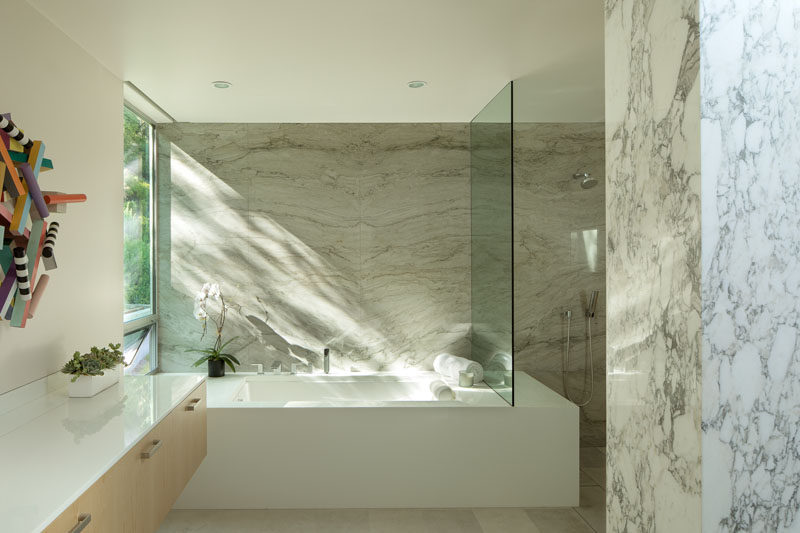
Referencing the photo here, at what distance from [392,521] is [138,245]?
247 centimetres

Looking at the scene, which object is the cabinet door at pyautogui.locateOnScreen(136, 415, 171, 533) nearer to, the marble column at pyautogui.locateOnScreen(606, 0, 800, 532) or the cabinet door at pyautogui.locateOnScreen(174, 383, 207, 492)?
the cabinet door at pyautogui.locateOnScreen(174, 383, 207, 492)

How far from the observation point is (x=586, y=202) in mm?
→ 4414

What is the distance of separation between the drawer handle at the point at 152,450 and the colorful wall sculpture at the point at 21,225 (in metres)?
0.66

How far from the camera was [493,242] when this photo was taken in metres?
3.81

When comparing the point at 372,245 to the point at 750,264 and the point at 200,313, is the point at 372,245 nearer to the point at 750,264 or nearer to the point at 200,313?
the point at 200,313

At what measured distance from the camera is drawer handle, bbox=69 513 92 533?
141cm

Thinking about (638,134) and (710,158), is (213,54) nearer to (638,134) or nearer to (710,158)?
(638,134)

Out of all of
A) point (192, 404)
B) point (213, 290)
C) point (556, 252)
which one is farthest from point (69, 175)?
point (556, 252)

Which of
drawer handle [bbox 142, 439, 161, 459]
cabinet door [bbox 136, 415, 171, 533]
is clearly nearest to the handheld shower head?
cabinet door [bbox 136, 415, 171, 533]

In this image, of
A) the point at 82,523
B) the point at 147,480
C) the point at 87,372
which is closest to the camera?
the point at 82,523

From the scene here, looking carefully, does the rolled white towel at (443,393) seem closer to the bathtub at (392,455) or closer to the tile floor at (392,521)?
the bathtub at (392,455)

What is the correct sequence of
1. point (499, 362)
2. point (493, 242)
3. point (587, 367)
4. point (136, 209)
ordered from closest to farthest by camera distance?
1. point (499, 362)
2. point (493, 242)
3. point (136, 209)
4. point (587, 367)

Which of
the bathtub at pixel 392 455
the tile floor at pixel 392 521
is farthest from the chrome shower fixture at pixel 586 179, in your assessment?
the tile floor at pixel 392 521

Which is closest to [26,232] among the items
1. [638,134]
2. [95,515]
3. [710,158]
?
[95,515]
